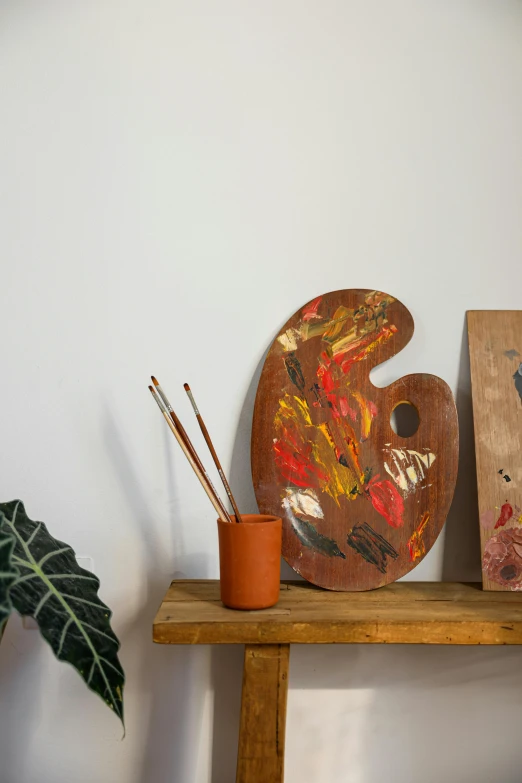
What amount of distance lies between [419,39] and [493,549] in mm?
880

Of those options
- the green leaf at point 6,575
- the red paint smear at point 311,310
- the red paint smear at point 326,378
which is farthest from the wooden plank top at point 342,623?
the red paint smear at point 311,310

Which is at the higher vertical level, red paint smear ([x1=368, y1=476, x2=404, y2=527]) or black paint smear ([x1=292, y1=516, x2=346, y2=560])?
red paint smear ([x1=368, y1=476, x2=404, y2=527])

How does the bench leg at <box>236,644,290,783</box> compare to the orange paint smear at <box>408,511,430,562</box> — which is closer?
the bench leg at <box>236,644,290,783</box>

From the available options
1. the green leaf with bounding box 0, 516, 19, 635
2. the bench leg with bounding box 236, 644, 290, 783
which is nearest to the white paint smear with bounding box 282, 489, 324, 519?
the bench leg with bounding box 236, 644, 290, 783

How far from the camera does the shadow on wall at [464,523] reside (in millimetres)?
1109

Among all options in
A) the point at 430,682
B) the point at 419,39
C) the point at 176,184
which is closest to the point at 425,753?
the point at 430,682

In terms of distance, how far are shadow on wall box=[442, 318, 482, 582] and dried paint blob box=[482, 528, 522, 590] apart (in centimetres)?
8

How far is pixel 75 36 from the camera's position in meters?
1.12

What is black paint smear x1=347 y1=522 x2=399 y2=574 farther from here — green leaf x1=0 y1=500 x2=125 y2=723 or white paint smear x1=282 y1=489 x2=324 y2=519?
green leaf x1=0 y1=500 x2=125 y2=723

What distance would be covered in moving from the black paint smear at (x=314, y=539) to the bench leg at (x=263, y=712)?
0.61 feet

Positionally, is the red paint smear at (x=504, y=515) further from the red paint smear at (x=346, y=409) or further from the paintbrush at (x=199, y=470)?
the paintbrush at (x=199, y=470)

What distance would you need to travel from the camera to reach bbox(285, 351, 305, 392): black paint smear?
1067 mm

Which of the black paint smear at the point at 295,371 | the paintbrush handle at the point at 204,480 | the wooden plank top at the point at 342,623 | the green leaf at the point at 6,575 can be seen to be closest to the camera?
the green leaf at the point at 6,575

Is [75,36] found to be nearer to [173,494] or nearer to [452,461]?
[173,494]
